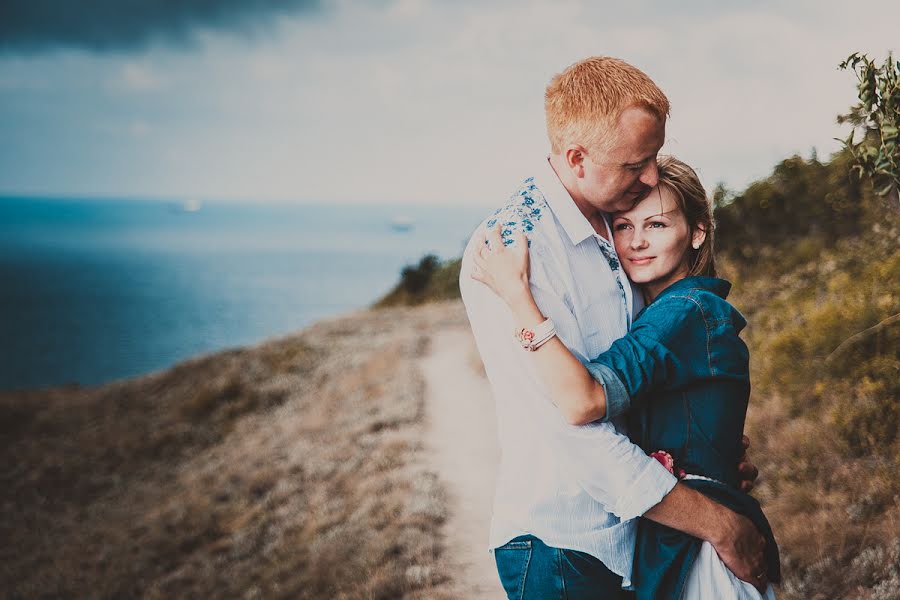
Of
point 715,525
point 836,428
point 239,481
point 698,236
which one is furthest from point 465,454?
point 715,525

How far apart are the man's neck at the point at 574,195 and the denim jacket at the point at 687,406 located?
0.99 feet

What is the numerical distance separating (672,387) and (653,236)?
48 centimetres

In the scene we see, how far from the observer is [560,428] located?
185 cm

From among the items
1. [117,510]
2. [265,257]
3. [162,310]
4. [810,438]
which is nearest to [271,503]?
[117,510]

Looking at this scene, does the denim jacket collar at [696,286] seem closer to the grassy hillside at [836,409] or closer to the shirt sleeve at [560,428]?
the shirt sleeve at [560,428]

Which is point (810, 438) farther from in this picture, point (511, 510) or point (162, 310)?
point (162, 310)

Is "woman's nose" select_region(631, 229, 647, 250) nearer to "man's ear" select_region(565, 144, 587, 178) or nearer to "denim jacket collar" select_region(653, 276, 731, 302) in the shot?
"denim jacket collar" select_region(653, 276, 731, 302)

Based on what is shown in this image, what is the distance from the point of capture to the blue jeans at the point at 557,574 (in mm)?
1960

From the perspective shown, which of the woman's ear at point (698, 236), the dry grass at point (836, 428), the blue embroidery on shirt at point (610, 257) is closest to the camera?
the blue embroidery on shirt at point (610, 257)

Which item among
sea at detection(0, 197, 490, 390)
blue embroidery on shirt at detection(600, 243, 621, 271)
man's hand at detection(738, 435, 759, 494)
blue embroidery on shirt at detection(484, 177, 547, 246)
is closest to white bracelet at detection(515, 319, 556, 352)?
blue embroidery on shirt at detection(484, 177, 547, 246)

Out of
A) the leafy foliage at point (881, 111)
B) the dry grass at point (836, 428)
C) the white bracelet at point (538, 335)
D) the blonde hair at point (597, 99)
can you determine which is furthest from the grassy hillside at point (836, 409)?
the blonde hair at point (597, 99)

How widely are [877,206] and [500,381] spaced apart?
6.29 meters

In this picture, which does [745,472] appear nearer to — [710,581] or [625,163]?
[710,581]

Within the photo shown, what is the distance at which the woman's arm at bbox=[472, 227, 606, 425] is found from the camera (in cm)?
177
